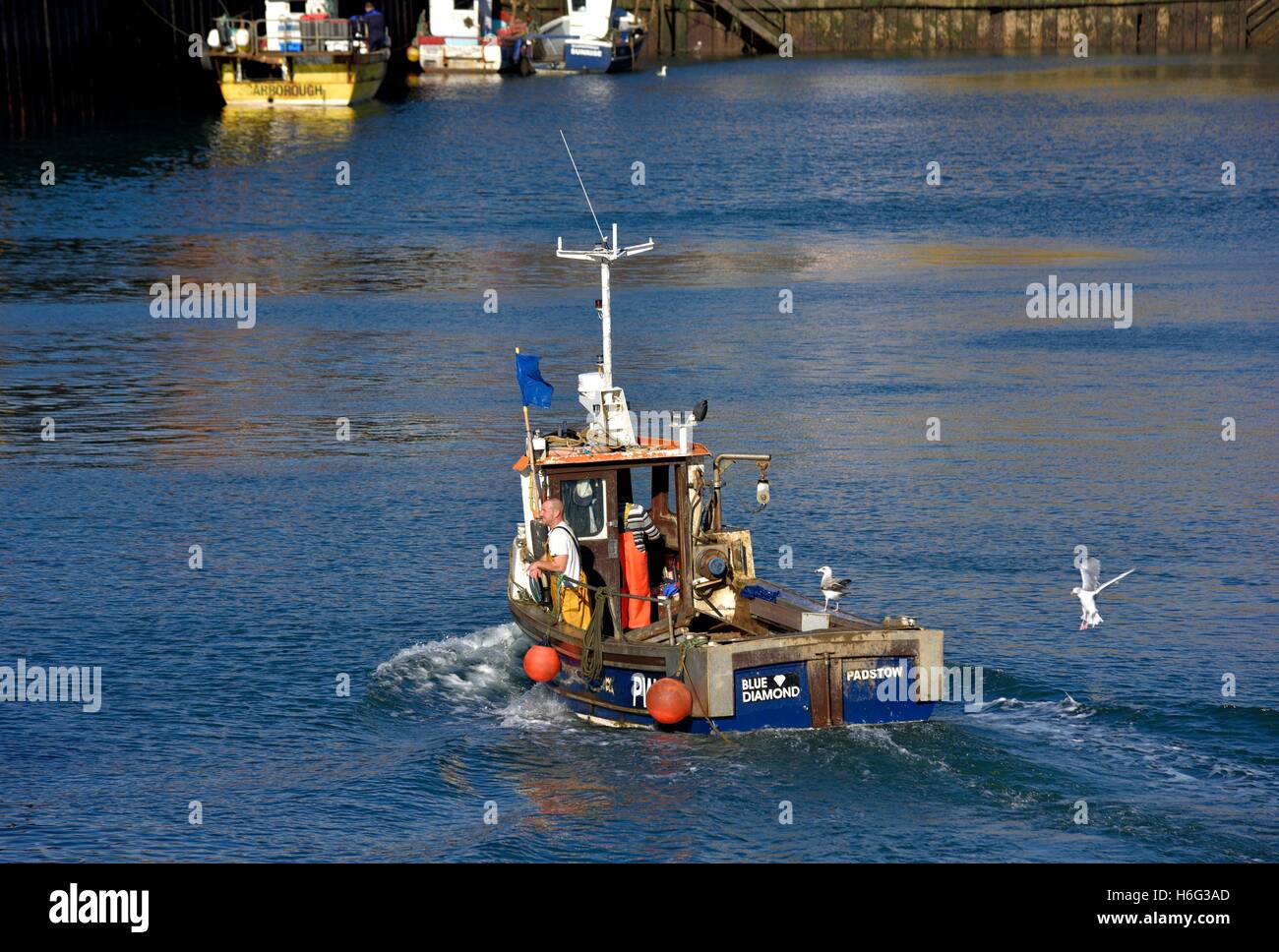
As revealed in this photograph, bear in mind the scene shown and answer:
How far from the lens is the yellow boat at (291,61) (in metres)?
109

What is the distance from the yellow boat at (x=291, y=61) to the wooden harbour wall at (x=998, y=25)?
4994 centimetres

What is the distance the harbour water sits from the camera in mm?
20938

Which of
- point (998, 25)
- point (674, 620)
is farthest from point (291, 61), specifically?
point (674, 620)

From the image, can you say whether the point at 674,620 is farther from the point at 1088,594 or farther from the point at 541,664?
the point at 1088,594

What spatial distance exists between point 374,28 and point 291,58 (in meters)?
12.8

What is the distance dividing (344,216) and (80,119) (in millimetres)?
33835

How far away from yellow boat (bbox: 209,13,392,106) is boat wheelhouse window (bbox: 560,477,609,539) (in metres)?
89.7

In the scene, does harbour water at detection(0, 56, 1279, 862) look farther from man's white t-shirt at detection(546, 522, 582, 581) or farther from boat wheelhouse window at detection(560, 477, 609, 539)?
boat wheelhouse window at detection(560, 477, 609, 539)

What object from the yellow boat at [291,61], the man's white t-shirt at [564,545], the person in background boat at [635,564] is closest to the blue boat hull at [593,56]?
the yellow boat at [291,61]

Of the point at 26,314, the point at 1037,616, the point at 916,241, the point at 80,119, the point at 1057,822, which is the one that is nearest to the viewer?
the point at 1057,822

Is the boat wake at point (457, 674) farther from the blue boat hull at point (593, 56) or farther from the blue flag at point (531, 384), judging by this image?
the blue boat hull at point (593, 56)

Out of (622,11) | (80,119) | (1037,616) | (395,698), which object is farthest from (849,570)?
(622,11)

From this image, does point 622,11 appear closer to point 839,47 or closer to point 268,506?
point 839,47

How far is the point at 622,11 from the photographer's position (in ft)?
501
